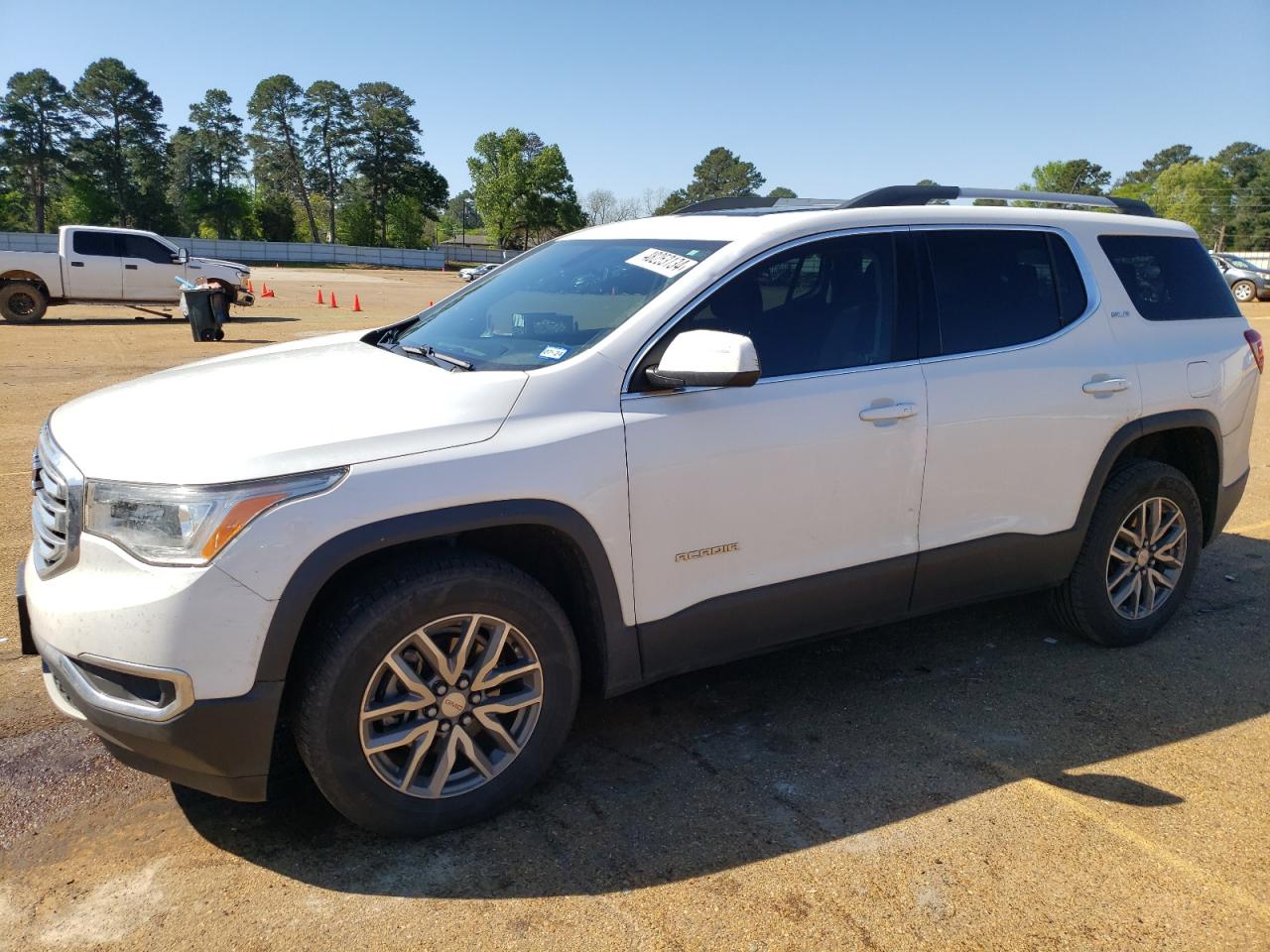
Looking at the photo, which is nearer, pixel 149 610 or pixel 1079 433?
pixel 149 610

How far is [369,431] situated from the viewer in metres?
2.78

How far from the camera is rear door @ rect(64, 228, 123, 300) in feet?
63.5

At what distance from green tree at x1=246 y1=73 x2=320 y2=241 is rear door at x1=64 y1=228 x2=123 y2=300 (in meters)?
90.1

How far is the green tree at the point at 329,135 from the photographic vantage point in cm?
10162

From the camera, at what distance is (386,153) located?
101188 mm

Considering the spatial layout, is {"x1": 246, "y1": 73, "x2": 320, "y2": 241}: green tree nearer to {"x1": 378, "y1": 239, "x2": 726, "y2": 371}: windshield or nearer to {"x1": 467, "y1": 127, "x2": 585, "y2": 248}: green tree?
{"x1": 467, "y1": 127, "x2": 585, "y2": 248}: green tree

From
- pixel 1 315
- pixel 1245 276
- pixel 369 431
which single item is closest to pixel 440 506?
pixel 369 431

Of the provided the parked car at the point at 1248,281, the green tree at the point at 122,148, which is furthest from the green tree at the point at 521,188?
the parked car at the point at 1248,281

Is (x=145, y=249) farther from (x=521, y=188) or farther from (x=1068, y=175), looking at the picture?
(x=1068, y=175)

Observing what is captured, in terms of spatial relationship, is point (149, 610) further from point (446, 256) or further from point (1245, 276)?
point (446, 256)

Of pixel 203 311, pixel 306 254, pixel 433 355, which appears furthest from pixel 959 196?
pixel 306 254

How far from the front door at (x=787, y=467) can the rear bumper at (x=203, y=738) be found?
3.88 ft

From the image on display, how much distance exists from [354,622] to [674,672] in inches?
45.7

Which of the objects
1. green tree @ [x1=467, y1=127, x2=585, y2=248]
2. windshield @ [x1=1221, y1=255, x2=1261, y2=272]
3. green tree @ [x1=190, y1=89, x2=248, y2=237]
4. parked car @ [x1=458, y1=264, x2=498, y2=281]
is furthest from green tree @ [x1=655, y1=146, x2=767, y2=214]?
parked car @ [x1=458, y1=264, x2=498, y2=281]
